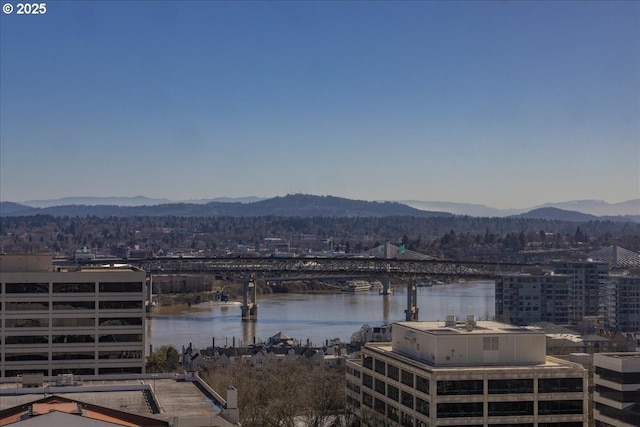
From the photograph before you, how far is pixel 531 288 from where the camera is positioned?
4150 centimetres

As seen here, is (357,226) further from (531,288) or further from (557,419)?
(557,419)

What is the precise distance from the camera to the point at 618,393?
47.6ft

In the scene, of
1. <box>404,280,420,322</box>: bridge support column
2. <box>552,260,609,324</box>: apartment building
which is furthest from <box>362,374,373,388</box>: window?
<box>404,280,420,322</box>: bridge support column

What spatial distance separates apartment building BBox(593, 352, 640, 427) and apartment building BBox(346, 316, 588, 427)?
2.05 ft

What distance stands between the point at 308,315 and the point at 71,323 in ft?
97.3

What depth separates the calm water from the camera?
37.8 m

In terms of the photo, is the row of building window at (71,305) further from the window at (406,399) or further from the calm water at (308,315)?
the calm water at (308,315)

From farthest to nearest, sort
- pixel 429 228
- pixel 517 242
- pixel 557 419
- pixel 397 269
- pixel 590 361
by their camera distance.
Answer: pixel 429 228 < pixel 517 242 < pixel 397 269 < pixel 590 361 < pixel 557 419

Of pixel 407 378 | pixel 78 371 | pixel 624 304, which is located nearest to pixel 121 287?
pixel 78 371

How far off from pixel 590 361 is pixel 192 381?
27.3 ft

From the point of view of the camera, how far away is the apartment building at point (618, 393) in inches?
566

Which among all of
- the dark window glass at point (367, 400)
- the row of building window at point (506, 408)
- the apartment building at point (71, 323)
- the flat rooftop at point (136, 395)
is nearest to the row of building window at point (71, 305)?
the apartment building at point (71, 323)

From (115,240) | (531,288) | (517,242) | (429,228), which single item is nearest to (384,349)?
(531,288)

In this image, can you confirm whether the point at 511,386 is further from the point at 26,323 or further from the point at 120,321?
the point at 26,323
